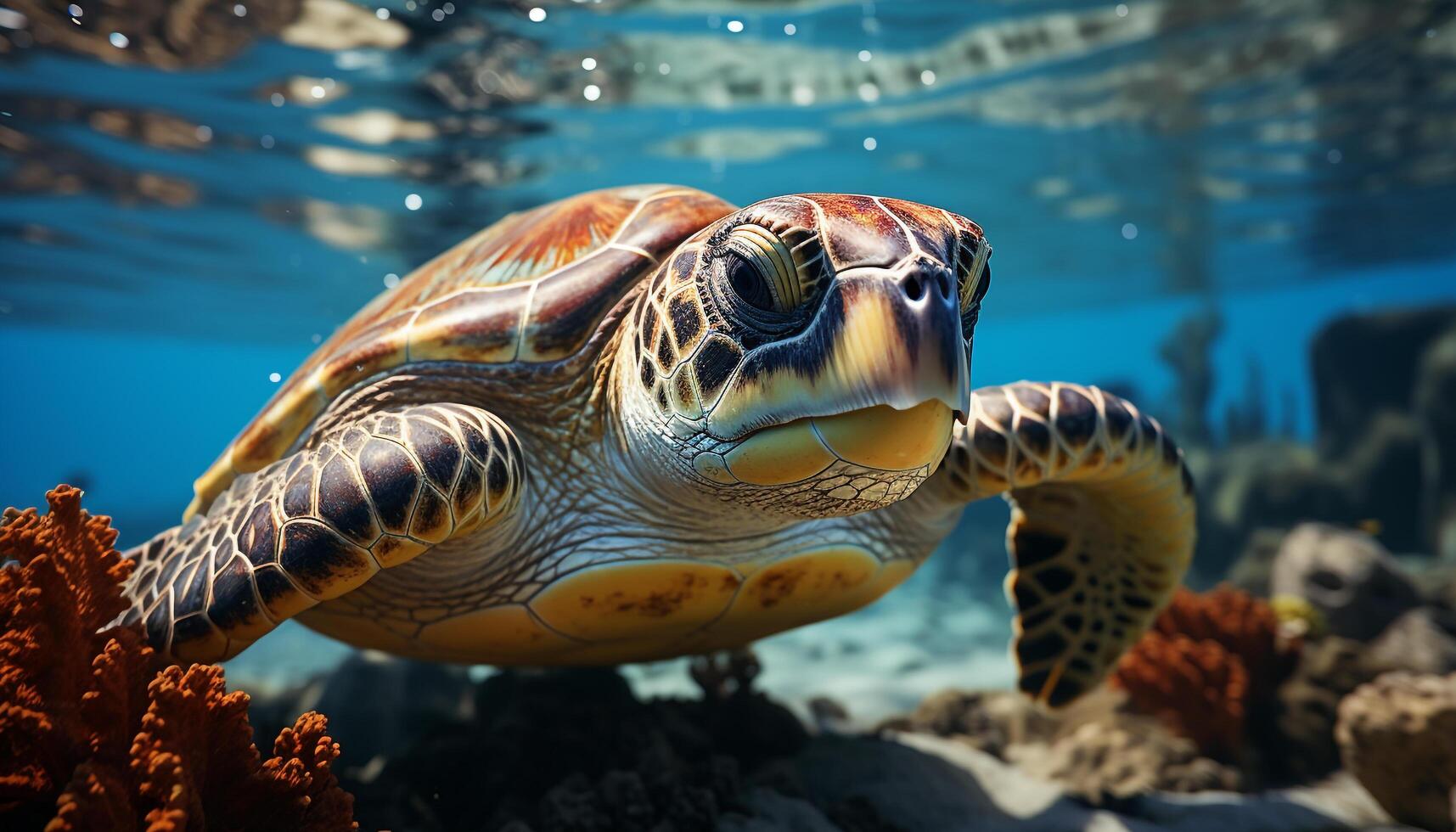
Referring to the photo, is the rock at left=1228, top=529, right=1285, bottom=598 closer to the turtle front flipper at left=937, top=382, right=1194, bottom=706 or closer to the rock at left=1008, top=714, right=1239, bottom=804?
the rock at left=1008, top=714, right=1239, bottom=804

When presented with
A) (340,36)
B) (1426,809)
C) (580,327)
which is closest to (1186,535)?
(1426,809)

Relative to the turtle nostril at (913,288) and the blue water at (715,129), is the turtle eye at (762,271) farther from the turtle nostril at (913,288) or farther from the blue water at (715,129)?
the blue water at (715,129)

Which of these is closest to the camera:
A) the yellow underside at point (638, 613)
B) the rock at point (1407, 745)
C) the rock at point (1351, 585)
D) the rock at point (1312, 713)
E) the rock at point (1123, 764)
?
the yellow underside at point (638, 613)

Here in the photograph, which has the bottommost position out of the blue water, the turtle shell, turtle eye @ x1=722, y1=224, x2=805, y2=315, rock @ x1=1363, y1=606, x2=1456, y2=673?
rock @ x1=1363, y1=606, x2=1456, y2=673

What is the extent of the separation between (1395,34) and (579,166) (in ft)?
32.0

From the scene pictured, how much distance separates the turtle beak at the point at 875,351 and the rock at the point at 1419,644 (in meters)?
3.85

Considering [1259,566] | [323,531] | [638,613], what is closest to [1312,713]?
[638,613]

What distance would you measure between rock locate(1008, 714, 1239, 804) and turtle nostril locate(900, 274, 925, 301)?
6.57ft

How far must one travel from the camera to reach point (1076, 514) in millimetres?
2615

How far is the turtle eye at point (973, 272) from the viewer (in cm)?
137

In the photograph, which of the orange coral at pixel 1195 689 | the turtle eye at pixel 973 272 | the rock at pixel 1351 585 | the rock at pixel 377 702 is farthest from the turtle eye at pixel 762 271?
the rock at pixel 1351 585

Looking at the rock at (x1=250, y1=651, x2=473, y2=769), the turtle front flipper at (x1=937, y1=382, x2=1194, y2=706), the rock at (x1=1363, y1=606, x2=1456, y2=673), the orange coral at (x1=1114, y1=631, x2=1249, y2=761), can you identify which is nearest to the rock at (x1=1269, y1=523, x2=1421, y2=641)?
the rock at (x1=1363, y1=606, x2=1456, y2=673)

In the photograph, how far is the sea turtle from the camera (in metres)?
1.27

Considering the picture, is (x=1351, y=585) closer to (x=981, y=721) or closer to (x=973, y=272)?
(x=981, y=721)
